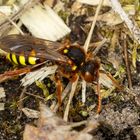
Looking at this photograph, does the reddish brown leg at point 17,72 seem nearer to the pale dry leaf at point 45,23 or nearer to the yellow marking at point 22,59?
the yellow marking at point 22,59

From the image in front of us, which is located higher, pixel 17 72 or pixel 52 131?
pixel 17 72

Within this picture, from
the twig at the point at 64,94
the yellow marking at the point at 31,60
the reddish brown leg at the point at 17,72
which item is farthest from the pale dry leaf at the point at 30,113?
the yellow marking at the point at 31,60

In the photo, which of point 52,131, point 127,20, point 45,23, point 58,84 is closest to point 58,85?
point 58,84

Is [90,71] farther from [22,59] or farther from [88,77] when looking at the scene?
[22,59]

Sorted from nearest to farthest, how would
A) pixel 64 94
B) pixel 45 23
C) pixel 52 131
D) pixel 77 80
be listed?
1. pixel 52 131
2. pixel 64 94
3. pixel 77 80
4. pixel 45 23

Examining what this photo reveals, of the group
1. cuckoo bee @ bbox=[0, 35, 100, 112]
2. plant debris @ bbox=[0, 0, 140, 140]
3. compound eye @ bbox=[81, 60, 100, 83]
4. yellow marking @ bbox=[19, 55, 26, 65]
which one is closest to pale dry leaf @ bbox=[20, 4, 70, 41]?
plant debris @ bbox=[0, 0, 140, 140]

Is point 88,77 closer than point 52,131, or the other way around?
point 52,131

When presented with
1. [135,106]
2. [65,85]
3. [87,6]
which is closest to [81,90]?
[65,85]
